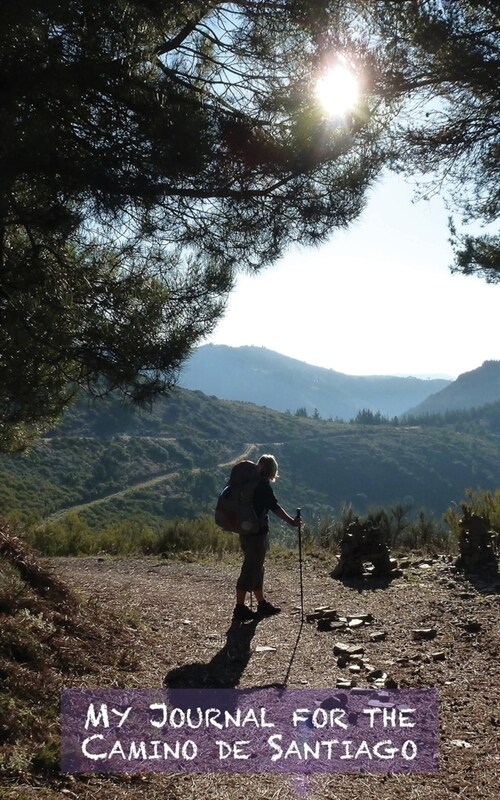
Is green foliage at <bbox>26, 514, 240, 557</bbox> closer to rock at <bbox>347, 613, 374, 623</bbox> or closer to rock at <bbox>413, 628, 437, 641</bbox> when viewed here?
rock at <bbox>347, 613, 374, 623</bbox>

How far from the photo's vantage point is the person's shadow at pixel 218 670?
486cm

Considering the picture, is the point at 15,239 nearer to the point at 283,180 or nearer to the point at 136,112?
the point at 136,112

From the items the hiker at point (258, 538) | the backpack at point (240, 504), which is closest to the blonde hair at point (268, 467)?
the hiker at point (258, 538)

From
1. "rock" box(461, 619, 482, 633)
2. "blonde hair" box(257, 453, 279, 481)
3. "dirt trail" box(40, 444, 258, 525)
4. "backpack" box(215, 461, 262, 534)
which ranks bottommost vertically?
"dirt trail" box(40, 444, 258, 525)

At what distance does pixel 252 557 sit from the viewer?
6.59 m

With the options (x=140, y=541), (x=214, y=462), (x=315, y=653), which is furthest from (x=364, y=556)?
(x=214, y=462)

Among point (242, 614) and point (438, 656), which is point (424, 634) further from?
point (242, 614)

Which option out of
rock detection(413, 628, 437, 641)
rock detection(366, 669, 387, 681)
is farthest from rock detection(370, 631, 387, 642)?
rock detection(366, 669, 387, 681)

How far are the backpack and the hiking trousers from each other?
0.43ft

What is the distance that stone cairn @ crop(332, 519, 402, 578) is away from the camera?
8.76 m

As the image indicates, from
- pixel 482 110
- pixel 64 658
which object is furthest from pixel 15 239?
pixel 482 110

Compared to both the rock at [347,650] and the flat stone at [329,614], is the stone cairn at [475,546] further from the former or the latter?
the rock at [347,650]

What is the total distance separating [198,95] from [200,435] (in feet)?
178

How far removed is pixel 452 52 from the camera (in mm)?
7340
